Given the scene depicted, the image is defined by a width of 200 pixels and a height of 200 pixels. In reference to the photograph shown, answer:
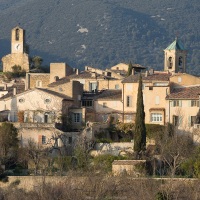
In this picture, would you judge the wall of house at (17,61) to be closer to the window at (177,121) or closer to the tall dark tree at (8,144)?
the tall dark tree at (8,144)

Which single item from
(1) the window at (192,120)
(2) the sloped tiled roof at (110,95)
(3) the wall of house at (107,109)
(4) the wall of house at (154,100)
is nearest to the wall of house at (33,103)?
(3) the wall of house at (107,109)

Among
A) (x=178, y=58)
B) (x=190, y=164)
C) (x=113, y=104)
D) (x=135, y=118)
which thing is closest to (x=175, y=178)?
→ (x=190, y=164)

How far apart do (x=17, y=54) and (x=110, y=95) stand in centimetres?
2298

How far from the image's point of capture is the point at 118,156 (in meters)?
80.7

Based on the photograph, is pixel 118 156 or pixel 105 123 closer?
pixel 118 156

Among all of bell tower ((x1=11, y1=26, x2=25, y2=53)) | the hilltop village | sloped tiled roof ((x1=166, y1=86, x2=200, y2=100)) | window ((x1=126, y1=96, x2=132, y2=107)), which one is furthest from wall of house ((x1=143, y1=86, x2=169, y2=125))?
bell tower ((x1=11, y1=26, x2=25, y2=53))

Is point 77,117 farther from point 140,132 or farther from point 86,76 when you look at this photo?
point 86,76

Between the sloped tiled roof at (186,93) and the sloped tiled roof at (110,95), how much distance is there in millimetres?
4636

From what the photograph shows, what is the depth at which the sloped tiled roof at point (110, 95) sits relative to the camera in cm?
8988

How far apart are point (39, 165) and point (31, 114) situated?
309 inches

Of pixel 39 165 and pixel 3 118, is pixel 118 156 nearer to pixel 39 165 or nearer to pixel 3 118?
pixel 39 165

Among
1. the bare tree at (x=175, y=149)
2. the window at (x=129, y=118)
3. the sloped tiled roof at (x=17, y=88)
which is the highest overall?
the sloped tiled roof at (x=17, y=88)

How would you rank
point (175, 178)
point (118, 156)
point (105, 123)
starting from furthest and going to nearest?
point (105, 123) → point (118, 156) → point (175, 178)

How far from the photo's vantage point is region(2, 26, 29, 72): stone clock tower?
11081 cm
